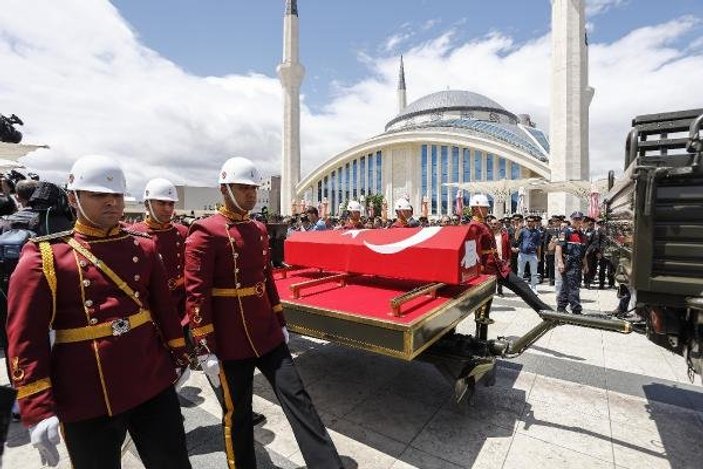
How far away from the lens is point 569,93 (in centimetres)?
2620

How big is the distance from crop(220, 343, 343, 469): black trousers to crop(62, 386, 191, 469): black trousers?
50 cm

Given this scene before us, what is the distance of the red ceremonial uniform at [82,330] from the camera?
1.67 metres

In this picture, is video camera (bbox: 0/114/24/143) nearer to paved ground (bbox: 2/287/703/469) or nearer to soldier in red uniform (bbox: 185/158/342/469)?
paved ground (bbox: 2/287/703/469)

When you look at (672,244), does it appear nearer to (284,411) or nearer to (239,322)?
(284,411)

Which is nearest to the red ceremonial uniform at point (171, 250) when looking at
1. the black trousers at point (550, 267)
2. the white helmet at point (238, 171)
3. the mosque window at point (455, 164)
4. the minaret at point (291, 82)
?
the white helmet at point (238, 171)

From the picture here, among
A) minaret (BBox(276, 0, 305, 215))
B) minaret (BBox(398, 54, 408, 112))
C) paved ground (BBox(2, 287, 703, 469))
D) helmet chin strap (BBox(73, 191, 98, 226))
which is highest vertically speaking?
minaret (BBox(398, 54, 408, 112))

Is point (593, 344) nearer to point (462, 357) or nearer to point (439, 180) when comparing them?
point (462, 357)

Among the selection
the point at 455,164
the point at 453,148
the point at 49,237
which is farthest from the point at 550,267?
the point at 453,148

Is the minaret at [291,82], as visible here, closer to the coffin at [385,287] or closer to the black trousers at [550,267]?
the black trousers at [550,267]

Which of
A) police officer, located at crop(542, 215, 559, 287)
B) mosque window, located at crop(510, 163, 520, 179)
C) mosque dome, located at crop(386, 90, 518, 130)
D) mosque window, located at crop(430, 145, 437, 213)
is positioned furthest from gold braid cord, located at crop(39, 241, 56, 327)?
mosque dome, located at crop(386, 90, 518, 130)

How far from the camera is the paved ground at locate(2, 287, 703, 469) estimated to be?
9.71 feet

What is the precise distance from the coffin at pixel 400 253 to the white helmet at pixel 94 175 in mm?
2703

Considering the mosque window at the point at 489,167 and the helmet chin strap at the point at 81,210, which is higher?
the mosque window at the point at 489,167

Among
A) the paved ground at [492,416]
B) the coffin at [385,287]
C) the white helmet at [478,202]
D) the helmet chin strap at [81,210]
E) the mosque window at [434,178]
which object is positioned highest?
the mosque window at [434,178]
